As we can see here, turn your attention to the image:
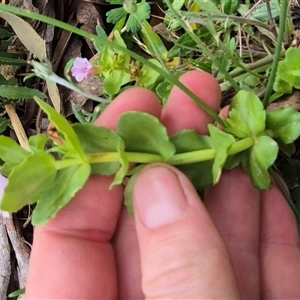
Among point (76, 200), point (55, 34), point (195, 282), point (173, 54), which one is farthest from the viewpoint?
point (55, 34)

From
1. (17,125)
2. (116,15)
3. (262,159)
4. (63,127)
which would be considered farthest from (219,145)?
(17,125)

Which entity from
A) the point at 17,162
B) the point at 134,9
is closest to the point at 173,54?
the point at 134,9

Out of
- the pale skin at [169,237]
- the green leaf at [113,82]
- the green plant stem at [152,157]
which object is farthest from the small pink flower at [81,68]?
the green plant stem at [152,157]

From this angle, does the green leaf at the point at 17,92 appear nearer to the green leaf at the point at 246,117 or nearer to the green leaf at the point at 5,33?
the green leaf at the point at 5,33

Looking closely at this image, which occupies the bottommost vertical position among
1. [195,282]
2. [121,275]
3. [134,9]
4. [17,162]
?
[121,275]

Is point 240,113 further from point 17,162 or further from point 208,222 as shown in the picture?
point 17,162

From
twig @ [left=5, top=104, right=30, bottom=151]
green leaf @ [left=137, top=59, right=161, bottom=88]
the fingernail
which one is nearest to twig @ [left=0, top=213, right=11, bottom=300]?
twig @ [left=5, top=104, right=30, bottom=151]

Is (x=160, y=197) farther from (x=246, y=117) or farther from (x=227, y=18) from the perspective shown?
(x=227, y=18)
